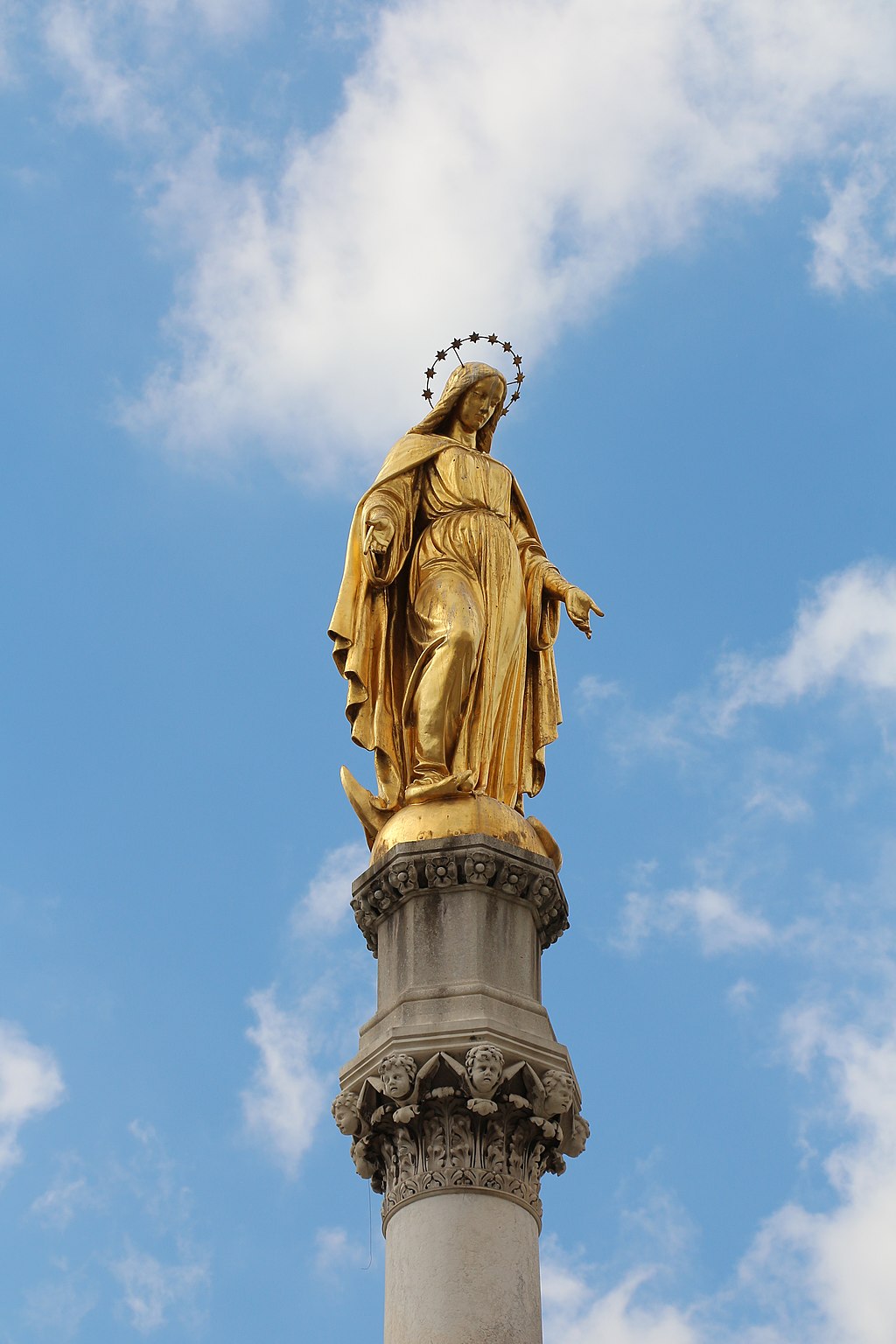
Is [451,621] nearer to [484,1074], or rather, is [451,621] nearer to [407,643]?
[407,643]

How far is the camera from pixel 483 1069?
14.7 m

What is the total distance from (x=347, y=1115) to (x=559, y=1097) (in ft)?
5.26

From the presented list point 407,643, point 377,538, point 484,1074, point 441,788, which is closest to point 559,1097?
point 484,1074

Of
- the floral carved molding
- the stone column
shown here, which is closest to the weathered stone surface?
the stone column

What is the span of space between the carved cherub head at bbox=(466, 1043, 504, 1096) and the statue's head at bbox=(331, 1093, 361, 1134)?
1.03 m

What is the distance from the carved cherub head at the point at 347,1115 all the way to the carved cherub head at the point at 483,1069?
1.02m

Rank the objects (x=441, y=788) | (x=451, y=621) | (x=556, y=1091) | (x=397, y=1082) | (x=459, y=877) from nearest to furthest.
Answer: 1. (x=397, y=1082)
2. (x=556, y=1091)
3. (x=459, y=877)
4. (x=441, y=788)
5. (x=451, y=621)

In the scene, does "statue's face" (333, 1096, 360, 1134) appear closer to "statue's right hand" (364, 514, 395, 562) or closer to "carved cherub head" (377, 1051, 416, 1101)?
"carved cherub head" (377, 1051, 416, 1101)

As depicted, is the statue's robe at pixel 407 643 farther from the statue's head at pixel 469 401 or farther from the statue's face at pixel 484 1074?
the statue's face at pixel 484 1074

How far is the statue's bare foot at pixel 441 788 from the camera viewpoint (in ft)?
54.5

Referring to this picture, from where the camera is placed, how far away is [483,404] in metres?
19.3

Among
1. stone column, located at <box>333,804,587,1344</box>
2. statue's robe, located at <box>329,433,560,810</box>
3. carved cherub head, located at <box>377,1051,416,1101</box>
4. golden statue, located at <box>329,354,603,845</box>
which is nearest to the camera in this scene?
stone column, located at <box>333,804,587,1344</box>

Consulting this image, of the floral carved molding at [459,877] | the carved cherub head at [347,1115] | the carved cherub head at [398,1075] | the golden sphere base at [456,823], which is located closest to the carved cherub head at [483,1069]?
the carved cherub head at [398,1075]

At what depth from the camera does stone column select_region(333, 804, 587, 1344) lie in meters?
14.2
